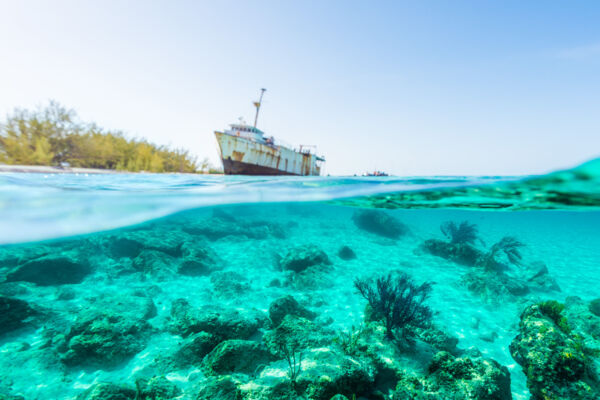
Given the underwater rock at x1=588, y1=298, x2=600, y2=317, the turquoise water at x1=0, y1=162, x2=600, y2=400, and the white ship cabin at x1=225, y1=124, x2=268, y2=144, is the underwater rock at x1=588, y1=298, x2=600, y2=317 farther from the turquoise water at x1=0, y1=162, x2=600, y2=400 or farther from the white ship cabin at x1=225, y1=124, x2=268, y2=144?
the white ship cabin at x1=225, y1=124, x2=268, y2=144

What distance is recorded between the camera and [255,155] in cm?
2408

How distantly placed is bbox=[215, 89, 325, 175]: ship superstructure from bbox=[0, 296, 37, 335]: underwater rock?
1676 centimetres

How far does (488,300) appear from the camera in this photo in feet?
33.4

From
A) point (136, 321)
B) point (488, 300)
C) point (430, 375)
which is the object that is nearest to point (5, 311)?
point (136, 321)

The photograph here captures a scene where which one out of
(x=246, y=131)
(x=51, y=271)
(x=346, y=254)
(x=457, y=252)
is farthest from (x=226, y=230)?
(x=457, y=252)

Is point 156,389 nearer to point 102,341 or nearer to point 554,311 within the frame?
point 102,341

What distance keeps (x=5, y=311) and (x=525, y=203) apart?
17184 mm

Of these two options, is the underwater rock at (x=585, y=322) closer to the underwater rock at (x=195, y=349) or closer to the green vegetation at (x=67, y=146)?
the underwater rock at (x=195, y=349)

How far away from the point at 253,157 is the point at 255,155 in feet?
0.96

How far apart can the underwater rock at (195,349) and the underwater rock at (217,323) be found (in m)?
0.21

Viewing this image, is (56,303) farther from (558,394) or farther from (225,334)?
(558,394)

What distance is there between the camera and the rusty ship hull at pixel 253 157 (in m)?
22.5

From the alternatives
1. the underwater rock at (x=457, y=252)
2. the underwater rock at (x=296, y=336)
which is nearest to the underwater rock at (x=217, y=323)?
the underwater rock at (x=296, y=336)

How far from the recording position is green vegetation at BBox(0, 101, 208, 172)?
42.7 feet
